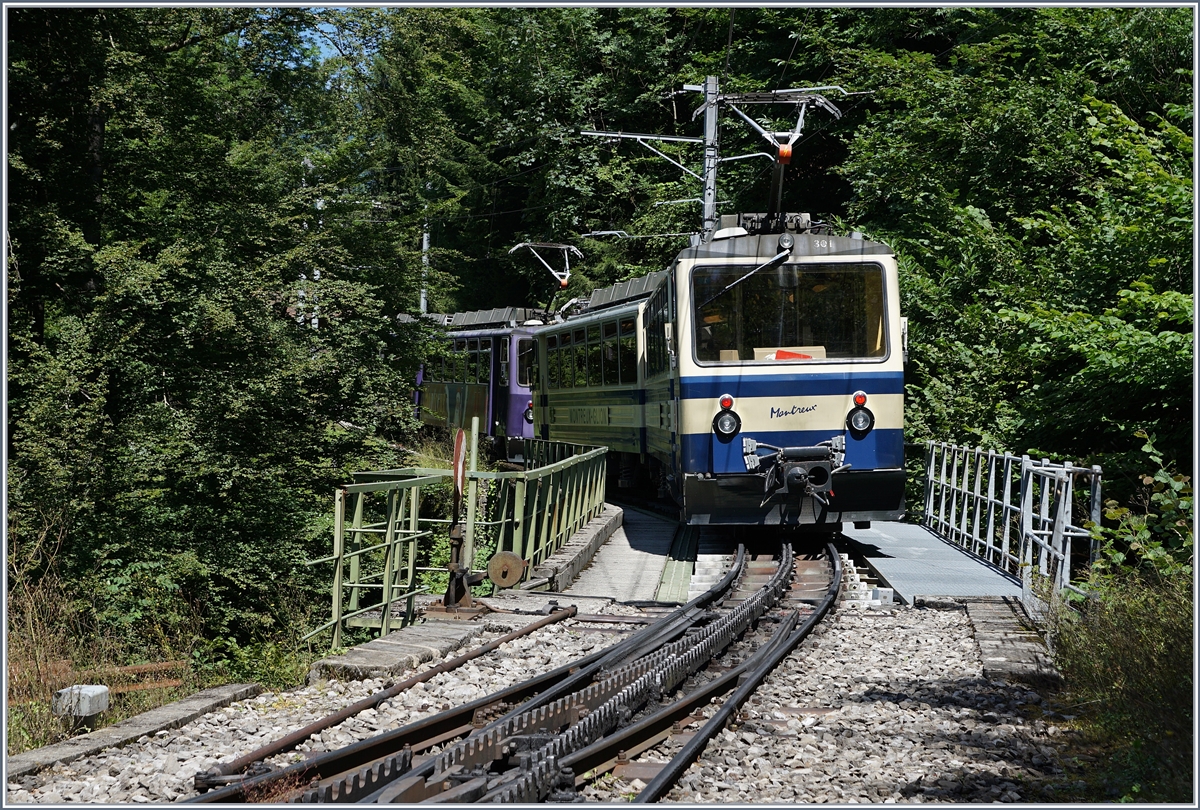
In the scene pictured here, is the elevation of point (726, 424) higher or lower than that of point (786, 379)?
lower

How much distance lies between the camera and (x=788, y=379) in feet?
40.2

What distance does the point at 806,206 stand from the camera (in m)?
31.9

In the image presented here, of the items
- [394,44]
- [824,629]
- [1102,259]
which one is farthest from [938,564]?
[394,44]

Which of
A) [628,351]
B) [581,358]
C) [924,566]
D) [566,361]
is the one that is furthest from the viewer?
[566,361]

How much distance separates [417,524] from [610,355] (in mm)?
7741

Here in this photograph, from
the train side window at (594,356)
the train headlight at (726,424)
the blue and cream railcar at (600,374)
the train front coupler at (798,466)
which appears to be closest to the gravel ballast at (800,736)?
the train front coupler at (798,466)

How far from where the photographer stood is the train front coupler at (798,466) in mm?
12141

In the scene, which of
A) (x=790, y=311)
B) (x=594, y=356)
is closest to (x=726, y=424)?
(x=790, y=311)

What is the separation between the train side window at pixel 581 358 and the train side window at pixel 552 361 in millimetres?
1678

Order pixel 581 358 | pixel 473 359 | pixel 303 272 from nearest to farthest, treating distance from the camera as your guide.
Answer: pixel 303 272, pixel 581 358, pixel 473 359

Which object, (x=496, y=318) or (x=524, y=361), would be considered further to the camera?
(x=496, y=318)

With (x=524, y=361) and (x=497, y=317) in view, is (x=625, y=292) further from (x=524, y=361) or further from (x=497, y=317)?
(x=497, y=317)

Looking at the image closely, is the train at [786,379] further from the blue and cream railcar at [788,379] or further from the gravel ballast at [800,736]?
the gravel ballast at [800,736]

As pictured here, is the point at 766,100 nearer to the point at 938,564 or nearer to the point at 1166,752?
the point at 938,564
